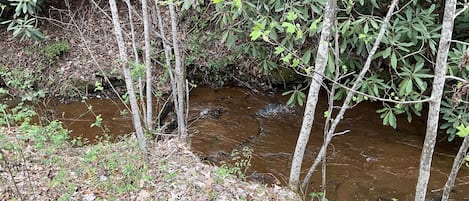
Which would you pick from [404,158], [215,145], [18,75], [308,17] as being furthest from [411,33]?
[18,75]

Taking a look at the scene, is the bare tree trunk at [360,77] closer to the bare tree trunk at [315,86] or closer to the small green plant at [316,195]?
the bare tree trunk at [315,86]

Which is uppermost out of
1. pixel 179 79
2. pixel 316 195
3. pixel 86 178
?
pixel 179 79

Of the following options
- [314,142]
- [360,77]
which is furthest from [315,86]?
[314,142]

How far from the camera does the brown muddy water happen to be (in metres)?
4.51

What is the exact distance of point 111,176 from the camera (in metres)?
3.51

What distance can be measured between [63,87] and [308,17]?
13.6ft

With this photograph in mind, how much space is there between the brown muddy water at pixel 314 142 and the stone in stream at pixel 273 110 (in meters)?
0.07

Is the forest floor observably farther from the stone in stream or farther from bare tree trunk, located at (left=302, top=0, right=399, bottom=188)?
the stone in stream

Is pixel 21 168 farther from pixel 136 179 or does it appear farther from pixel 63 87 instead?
pixel 63 87

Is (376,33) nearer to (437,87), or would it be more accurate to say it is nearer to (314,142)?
Result: (437,87)

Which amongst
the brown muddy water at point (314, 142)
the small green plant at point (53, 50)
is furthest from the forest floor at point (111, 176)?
the small green plant at point (53, 50)

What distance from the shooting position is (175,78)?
448 cm

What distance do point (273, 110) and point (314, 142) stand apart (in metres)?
0.97

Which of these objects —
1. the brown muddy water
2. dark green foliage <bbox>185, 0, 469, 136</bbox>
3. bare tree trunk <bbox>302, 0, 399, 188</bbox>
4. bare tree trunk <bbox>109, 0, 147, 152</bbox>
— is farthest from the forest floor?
dark green foliage <bbox>185, 0, 469, 136</bbox>
